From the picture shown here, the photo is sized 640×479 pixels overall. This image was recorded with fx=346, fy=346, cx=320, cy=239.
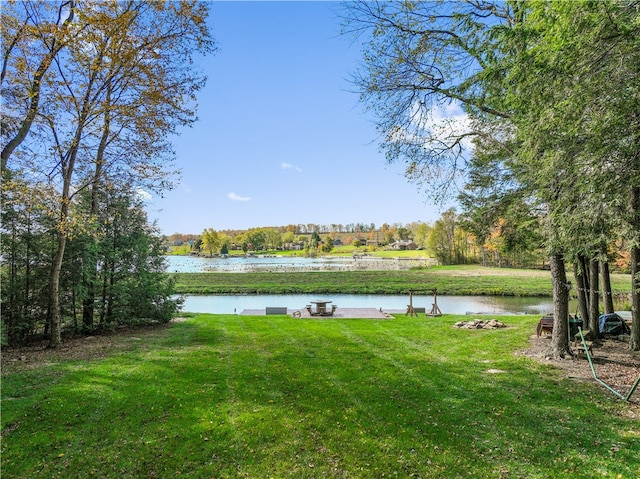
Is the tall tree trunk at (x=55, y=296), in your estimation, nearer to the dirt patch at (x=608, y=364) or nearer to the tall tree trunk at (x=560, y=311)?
the dirt patch at (x=608, y=364)

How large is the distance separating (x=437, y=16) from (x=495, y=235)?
615 centimetres

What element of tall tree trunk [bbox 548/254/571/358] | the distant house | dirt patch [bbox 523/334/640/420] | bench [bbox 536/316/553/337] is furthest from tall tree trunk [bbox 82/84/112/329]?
the distant house

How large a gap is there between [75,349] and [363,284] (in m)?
26.4

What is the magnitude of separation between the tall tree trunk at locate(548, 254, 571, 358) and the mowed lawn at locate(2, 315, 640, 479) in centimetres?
72

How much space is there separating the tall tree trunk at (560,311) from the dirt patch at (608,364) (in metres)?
Result: 0.22

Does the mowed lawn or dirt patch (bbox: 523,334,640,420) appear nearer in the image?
the mowed lawn

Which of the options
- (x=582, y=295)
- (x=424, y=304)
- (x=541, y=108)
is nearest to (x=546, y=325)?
(x=582, y=295)

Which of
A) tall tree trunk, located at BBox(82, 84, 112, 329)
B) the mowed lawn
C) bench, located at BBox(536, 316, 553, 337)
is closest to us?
the mowed lawn

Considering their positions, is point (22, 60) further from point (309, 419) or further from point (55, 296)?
point (309, 419)

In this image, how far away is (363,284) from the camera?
106 ft

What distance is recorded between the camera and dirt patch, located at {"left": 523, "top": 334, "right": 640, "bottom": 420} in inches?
217

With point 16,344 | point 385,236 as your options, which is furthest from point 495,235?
point 385,236

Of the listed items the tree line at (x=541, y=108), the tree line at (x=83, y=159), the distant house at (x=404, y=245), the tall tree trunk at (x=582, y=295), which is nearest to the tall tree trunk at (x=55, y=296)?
the tree line at (x=83, y=159)

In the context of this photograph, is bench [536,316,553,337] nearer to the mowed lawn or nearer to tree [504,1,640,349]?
the mowed lawn
